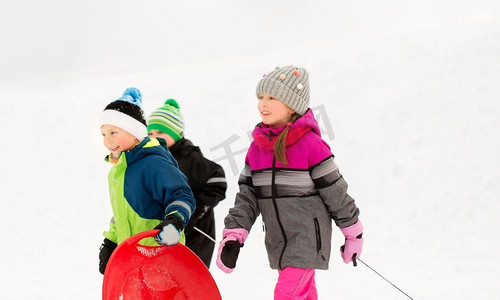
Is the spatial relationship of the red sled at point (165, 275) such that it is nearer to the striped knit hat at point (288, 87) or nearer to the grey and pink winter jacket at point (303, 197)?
the grey and pink winter jacket at point (303, 197)

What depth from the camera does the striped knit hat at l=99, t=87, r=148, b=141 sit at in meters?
3.03

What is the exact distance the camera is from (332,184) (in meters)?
2.96

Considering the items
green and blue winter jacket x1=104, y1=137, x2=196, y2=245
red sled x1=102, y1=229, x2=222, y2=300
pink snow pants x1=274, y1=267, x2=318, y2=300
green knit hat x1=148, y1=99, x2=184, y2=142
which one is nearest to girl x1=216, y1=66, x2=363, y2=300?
pink snow pants x1=274, y1=267, x2=318, y2=300

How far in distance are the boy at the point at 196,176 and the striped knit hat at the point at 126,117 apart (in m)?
0.82

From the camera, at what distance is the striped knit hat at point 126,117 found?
3.03 metres

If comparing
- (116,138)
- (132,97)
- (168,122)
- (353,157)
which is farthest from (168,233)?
(353,157)

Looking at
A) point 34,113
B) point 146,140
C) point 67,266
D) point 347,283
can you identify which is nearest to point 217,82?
point 34,113

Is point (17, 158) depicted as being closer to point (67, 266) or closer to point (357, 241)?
point (67, 266)

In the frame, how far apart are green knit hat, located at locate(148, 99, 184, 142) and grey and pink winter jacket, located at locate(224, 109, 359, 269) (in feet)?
3.55

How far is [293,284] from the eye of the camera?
3.02 metres

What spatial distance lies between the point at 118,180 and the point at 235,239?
694 mm

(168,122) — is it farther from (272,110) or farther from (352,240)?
(352,240)

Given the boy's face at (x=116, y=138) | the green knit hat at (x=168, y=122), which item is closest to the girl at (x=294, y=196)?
the boy's face at (x=116, y=138)

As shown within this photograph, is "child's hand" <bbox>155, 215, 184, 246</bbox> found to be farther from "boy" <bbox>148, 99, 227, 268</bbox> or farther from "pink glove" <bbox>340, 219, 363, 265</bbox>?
"boy" <bbox>148, 99, 227, 268</bbox>
